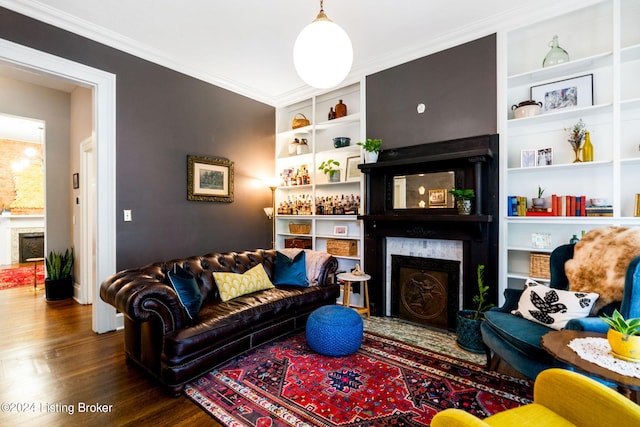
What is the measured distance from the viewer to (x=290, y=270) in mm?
3420

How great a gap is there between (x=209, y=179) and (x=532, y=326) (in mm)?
3812

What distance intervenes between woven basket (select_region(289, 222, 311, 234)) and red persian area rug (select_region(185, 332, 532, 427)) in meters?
2.19

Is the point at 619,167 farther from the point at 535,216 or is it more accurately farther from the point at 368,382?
the point at 368,382

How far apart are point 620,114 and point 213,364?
391cm

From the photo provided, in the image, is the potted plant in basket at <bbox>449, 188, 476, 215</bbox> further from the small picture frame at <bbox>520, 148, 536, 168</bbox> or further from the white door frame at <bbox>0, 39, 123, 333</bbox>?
the white door frame at <bbox>0, 39, 123, 333</bbox>

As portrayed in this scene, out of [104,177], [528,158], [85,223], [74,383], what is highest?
[528,158]

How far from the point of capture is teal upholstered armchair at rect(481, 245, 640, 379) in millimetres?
1780

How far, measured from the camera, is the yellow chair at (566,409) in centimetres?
101

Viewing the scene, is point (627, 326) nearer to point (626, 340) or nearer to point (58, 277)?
point (626, 340)

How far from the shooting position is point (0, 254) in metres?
6.84

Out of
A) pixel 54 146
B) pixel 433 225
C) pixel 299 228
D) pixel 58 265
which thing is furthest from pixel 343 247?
pixel 54 146

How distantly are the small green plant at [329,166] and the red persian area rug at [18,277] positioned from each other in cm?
514

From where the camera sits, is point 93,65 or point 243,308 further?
point 93,65

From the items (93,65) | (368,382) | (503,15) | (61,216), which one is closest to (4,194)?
(61,216)
